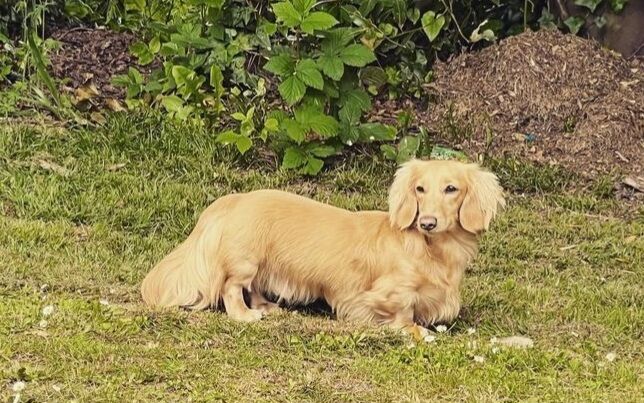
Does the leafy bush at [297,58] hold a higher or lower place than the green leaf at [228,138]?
higher

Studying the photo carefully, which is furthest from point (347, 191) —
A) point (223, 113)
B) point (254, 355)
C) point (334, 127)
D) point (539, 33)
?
point (254, 355)

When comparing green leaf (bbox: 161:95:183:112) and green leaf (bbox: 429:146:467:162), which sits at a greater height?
green leaf (bbox: 161:95:183:112)

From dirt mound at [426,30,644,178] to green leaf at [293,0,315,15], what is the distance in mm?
1528

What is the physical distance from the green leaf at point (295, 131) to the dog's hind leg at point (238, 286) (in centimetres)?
Result: 232

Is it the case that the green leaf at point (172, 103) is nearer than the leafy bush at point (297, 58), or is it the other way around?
the leafy bush at point (297, 58)

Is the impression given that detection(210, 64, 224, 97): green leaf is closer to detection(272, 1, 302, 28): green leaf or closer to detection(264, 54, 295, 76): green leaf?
detection(264, 54, 295, 76): green leaf

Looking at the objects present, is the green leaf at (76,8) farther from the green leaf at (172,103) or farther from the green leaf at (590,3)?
the green leaf at (590,3)

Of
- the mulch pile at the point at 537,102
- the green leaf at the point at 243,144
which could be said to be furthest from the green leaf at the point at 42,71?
the green leaf at the point at 243,144

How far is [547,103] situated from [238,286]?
3864 mm

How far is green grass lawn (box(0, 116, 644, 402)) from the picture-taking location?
14.2 ft

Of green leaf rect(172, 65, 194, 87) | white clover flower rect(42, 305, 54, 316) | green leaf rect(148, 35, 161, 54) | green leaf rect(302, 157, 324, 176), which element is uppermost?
green leaf rect(148, 35, 161, 54)

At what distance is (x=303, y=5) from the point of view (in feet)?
24.6

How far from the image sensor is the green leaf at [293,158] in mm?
7699

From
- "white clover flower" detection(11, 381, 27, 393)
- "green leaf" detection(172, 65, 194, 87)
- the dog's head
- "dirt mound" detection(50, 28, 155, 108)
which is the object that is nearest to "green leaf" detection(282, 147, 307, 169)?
"green leaf" detection(172, 65, 194, 87)
